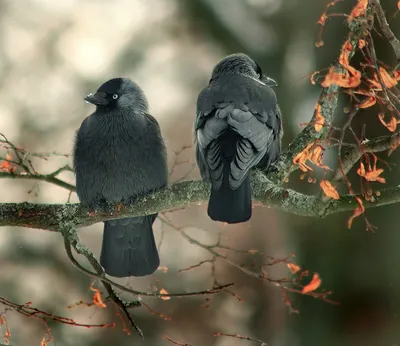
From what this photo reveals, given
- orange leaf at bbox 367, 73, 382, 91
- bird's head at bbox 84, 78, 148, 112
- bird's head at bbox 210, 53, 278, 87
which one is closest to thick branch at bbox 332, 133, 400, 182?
orange leaf at bbox 367, 73, 382, 91

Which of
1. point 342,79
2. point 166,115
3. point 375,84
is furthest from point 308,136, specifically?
point 166,115

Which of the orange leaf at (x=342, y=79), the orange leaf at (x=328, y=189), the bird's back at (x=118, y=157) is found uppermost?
the bird's back at (x=118, y=157)

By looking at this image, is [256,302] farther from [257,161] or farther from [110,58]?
[257,161]

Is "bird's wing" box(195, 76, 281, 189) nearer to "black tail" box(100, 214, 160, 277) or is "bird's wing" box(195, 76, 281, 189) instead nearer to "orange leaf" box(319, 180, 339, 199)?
"black tail" box(100, 214, 160, 277)

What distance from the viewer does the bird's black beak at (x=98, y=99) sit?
5723mm

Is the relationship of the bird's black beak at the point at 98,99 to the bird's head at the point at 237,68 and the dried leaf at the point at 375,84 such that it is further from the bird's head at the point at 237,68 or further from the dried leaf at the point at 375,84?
the dried leaf at the point at 375,84

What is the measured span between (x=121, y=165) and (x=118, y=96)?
2.24ft

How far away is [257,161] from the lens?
16.0 ft

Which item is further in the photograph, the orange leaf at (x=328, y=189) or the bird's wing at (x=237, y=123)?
the bird's wing at (x=237, y=123)

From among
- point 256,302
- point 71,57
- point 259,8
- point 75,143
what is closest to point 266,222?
point 256,302

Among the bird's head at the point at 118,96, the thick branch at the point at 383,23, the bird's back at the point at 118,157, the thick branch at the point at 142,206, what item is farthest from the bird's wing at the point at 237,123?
the thick branch at the point at 383,23

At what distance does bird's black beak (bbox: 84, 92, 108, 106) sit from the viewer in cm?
572

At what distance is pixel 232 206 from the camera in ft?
15.0

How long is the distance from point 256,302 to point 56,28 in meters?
4.53
